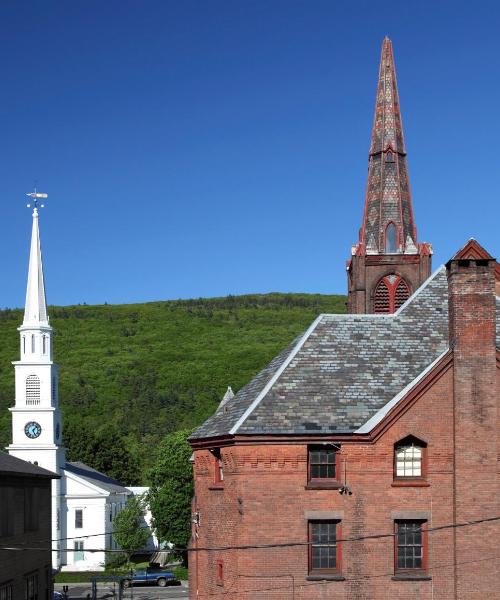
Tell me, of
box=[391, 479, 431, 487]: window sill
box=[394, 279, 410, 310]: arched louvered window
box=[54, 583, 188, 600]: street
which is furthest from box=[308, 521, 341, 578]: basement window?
box=[54, 583, 188, 600]: street

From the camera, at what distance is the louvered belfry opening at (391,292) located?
57531 mm

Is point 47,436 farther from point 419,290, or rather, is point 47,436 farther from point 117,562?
point 419,290

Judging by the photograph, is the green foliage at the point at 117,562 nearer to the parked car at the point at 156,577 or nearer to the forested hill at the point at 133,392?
the parked car at the point at 156,577

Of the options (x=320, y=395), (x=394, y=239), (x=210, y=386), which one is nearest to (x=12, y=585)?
(x=320, y=395)

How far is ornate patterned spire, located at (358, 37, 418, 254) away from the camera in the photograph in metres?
59.3

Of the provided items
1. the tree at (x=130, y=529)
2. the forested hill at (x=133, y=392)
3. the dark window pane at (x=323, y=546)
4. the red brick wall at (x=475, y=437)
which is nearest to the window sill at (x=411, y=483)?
the red brick wall at (x=475, y=437)

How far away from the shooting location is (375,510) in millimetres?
32000

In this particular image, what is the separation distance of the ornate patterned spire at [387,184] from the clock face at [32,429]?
134ft

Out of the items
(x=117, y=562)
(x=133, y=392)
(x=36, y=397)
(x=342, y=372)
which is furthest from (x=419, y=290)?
(x=133, y=392)

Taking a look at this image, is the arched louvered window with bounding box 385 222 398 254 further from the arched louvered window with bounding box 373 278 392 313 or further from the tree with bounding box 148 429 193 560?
the tree with bounding box 148 429 193 560

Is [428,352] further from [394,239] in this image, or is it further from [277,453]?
[394,239]

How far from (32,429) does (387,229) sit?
42862mm

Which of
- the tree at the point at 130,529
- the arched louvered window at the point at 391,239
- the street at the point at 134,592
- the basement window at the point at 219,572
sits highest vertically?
the arched louvered window at the point at 391,239

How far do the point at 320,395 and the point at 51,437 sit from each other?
202ft
